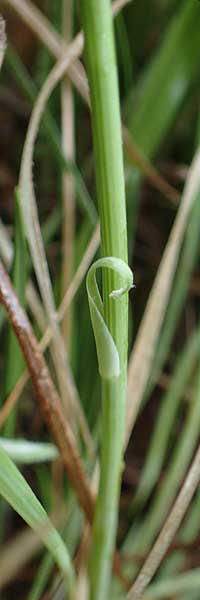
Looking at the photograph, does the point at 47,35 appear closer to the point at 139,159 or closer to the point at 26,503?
the point at 139,159

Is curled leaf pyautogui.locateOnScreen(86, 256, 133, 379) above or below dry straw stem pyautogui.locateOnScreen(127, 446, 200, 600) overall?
above

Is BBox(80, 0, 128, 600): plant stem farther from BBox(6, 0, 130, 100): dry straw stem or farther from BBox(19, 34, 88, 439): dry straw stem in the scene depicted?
BBox(6, 0, 130, 100): dry straw stem

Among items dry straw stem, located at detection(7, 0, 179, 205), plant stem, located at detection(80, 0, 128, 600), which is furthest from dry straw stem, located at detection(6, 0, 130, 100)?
plant stem, located at detection(80, 0, 128, 600)

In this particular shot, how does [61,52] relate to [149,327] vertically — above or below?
above

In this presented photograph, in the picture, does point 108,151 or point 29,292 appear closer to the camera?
point 108,151

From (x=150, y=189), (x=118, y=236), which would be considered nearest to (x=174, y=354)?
(x=150, y=189)

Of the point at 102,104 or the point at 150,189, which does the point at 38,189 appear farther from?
the point at 102,104

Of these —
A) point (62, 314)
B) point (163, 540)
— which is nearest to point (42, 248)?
point (62, 314)
